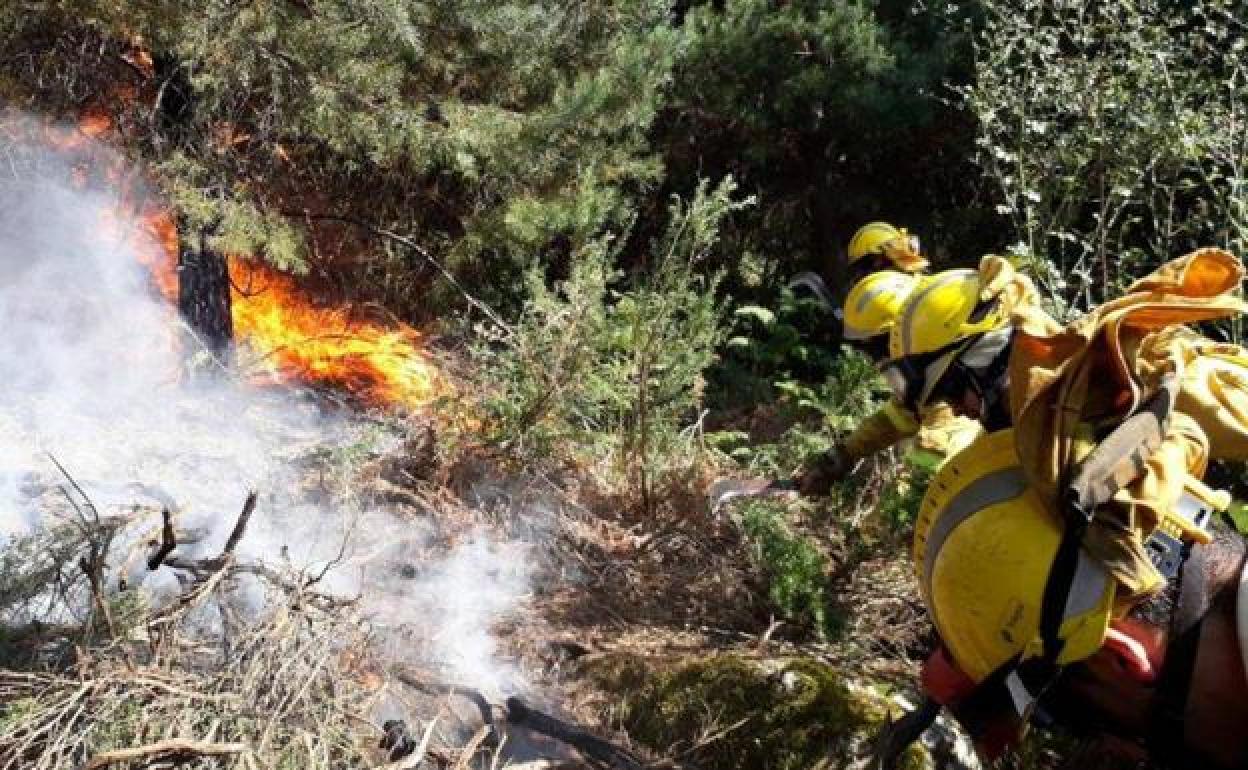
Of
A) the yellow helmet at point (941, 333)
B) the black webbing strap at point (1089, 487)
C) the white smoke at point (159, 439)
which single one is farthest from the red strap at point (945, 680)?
the white smoke at point (159, 439)

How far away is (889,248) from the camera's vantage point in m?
4.17

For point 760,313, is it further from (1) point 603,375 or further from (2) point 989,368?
(2) point 989,368

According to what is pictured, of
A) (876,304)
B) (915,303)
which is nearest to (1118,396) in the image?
(915,303)

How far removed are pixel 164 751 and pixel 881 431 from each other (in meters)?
2.72

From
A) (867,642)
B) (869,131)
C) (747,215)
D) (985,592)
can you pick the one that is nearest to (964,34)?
(869,131)

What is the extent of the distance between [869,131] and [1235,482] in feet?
14.8

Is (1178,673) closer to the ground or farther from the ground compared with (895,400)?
farther from the ground

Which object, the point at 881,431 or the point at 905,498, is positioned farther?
the point at 905,498

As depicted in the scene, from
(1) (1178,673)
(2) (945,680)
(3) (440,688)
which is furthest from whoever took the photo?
(3) (440,688)

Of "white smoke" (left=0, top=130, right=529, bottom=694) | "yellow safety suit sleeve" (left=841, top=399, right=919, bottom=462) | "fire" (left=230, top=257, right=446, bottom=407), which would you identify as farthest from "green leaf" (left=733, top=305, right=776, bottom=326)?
"yellow safety suit sleeve" (left=841, top=399, right=919, bottom=462)

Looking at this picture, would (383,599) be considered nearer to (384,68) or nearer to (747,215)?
(384,68)

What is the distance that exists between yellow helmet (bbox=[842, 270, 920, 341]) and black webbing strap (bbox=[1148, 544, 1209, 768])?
5.84ft

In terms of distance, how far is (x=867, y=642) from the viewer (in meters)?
4.30

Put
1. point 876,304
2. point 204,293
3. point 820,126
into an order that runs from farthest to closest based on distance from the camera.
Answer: point 820,126 < point 204,293 < point 876,304
